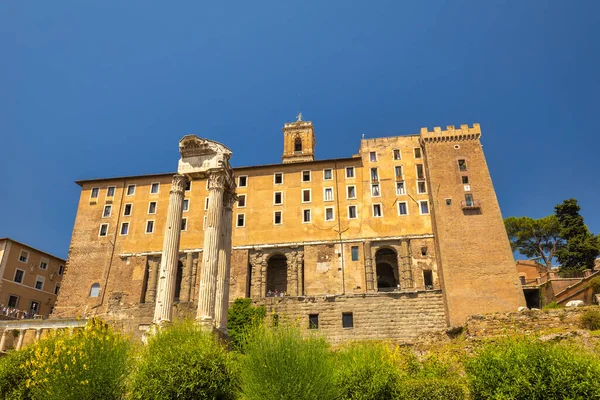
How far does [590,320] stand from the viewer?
26938 mm

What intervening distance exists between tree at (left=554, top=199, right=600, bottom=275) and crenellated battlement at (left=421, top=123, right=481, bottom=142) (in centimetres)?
1342

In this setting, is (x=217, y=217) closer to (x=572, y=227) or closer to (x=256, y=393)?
(x=256, y=393)

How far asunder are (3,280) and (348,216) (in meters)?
35.1

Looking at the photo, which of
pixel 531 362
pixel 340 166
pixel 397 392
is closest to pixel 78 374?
pixel 397 392

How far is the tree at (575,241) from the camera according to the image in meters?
45.8

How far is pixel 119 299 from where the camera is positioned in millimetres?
45094

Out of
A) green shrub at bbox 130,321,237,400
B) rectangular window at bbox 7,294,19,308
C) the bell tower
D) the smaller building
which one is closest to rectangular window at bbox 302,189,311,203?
the bell tower

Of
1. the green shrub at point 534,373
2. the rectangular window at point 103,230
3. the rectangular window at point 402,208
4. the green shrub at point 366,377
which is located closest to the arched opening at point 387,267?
the rectangular window at point 402,208

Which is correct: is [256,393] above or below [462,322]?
below

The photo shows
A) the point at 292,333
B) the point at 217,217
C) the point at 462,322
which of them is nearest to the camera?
the point at 292,333

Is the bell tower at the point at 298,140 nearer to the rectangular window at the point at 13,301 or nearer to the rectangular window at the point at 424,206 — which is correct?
the rectangular window at the point at 424,206

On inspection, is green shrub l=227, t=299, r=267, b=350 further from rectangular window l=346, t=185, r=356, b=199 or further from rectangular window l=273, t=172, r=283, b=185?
rectangular window l=346, t=185, r=356, b=199

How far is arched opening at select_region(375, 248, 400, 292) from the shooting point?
46625mm

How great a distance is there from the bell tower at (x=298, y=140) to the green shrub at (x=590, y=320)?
141ft
